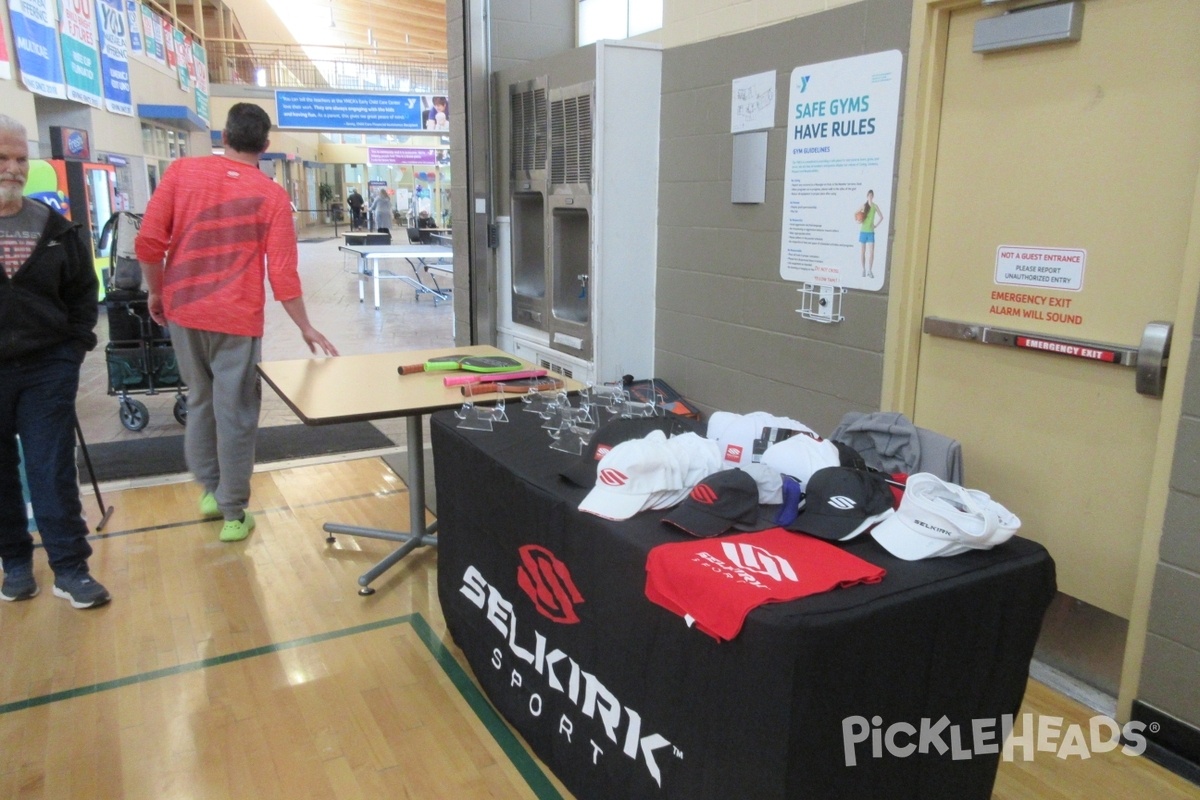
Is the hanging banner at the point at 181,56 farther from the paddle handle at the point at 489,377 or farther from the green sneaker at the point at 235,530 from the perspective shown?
the paddle handle at the point at 489,377

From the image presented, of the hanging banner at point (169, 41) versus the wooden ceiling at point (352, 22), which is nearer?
the hanging banner at point (169, 41)

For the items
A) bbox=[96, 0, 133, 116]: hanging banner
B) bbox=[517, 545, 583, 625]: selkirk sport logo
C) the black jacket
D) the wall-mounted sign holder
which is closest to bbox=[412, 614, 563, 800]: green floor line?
bbox=[517, 545, 583, 625]: selkirk sport logo

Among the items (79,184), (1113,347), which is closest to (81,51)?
(79,184)

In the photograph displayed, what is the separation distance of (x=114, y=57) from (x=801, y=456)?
12.5 metres

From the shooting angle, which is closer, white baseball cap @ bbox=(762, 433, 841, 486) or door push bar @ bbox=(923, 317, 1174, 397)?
white baseball cap @ bbox=(762, 433, 841, 486)

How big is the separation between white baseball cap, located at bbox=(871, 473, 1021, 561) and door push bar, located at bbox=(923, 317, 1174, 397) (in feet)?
2.80

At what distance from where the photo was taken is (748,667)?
4.40 feet

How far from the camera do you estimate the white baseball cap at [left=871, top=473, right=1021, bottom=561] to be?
1.49 m

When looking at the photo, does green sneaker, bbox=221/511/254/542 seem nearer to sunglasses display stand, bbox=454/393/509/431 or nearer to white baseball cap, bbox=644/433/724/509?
sunglasses display stand, bbox=454/393/509/431

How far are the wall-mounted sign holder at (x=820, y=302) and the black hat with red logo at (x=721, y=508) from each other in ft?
4.67

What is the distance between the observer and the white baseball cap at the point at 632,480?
1.72 meters

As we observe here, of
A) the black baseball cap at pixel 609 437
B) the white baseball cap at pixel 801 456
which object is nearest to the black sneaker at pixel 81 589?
the black baseball cap at pixel 609 437

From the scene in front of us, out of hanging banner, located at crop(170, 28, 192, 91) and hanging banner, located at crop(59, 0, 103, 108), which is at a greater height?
hanging banner, located at crop(170, 28, 192, 91)

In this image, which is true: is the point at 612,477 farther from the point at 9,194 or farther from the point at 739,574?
the point at 9,194
